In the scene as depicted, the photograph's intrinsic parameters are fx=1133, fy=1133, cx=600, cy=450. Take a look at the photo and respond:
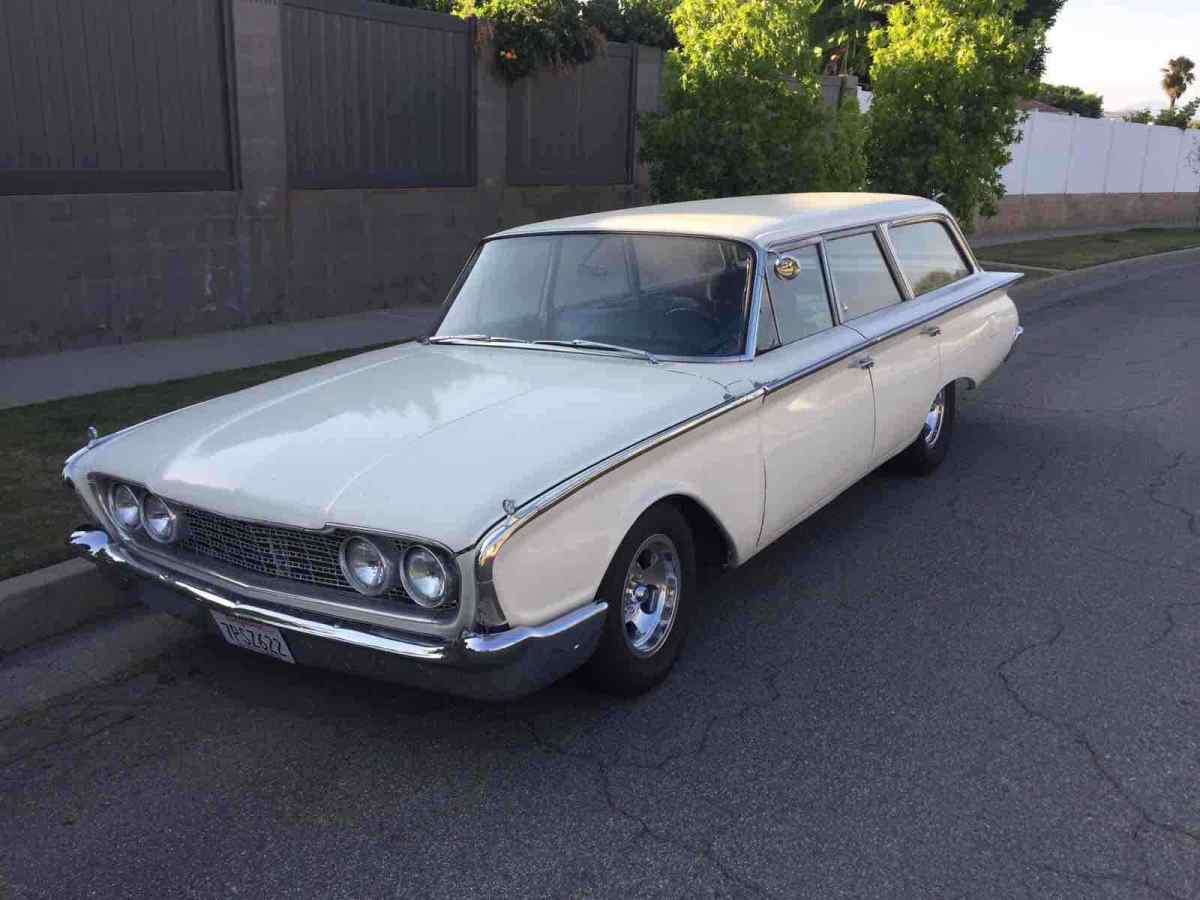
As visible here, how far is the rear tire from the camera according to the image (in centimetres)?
631

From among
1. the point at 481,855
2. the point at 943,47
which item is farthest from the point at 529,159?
the point at 481,855

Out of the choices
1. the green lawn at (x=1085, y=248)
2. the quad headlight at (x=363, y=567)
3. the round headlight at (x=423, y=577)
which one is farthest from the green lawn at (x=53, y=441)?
the green lawn at (x=1085, y=248)

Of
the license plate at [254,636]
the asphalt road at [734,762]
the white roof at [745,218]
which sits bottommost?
the asphalt road at [734,762]

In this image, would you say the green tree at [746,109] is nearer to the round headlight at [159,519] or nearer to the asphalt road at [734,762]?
the asphalt road at [734,762]

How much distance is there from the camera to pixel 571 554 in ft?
11.0

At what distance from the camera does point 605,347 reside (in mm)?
4531

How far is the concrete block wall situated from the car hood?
211 inches

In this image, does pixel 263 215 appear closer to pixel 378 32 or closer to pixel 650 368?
pixel 378 32

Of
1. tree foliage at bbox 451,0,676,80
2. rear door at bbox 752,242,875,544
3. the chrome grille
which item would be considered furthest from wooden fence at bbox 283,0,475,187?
the chrome grille

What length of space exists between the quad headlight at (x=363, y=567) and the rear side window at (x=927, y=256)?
3646 mm

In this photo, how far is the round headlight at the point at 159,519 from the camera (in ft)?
12.2

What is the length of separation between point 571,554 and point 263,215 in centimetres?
811

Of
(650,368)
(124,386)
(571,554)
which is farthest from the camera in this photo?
(124,386)

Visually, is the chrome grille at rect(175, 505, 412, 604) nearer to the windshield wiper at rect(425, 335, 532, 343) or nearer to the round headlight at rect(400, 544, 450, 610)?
the round headlight at rect(400, 544, 450, 610)
